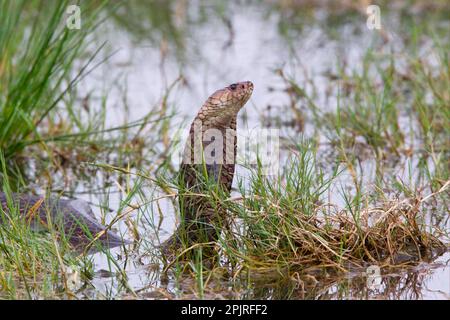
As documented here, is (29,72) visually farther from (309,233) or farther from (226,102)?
(309,233)

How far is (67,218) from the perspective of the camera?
5484 millimetres

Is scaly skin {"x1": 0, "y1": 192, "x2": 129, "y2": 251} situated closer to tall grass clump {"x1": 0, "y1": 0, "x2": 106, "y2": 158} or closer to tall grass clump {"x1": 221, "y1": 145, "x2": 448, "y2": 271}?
tall grass clump {"x1": 221, "y1": 145, "x2": 448, "y2": 271}

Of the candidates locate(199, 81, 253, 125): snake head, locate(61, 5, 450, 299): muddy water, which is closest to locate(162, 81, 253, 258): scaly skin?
locate(199, 81, 253, 125): snake head

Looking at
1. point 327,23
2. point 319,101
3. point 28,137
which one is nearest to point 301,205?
point 28,137

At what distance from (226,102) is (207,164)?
0.31 m

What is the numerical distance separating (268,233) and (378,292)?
0.53 metres

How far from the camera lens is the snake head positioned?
4809mm

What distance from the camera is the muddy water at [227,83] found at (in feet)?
14.7

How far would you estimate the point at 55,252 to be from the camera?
4531mm

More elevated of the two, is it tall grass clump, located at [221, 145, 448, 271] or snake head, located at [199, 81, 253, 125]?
snake head, located at [199, 81, 253, 125]

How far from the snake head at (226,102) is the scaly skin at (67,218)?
0.71 metres

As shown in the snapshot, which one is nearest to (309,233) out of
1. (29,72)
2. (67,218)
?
(67,218)
